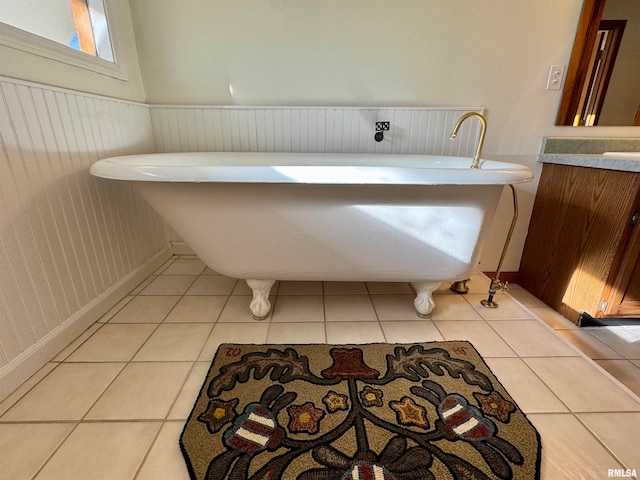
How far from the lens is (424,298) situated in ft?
4.16

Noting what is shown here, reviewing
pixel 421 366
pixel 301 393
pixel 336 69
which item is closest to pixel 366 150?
pixel 336 69

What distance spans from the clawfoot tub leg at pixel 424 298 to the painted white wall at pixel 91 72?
5.36 feet

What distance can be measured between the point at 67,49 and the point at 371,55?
139 centimetres

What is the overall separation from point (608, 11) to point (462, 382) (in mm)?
1999

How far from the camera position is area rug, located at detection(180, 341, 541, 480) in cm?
70

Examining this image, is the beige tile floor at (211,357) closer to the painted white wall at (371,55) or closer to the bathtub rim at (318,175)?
the bathtub rim at (318,175)

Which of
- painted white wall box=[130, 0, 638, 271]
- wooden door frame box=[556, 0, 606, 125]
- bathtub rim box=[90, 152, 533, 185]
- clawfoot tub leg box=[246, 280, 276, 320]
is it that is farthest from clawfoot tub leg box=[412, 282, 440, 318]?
wooden door frame box=[556, 0, 606, 125]

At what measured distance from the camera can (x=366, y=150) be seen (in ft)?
5.68

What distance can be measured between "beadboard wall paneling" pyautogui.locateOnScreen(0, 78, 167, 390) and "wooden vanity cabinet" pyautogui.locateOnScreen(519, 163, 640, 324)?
2264 mm

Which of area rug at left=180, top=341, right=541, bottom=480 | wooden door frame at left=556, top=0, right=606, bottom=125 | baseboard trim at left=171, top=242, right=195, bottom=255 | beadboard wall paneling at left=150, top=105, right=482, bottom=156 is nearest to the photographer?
area rug at left=180, top=341, right=541, bottom=480

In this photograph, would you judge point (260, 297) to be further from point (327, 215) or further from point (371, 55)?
point (371, 55)

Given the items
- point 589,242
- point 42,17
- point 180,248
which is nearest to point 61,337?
point 180,248

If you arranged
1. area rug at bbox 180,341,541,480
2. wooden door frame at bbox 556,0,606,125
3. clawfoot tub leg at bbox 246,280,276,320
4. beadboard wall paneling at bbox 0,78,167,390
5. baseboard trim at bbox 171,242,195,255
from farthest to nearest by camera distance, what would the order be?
1. baseboard trim at bbox 171,242,195,255
2. wooden door frame at bbox 556,0,606,125
3. clawfoot tub leg at bbox 246,280,276,320
4. beadboard wall paneling at bbox 0,78,167,390
5. area rug at bbox 180,341,541,480

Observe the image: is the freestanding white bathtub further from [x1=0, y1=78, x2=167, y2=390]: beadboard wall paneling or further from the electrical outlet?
the electrical outlet
